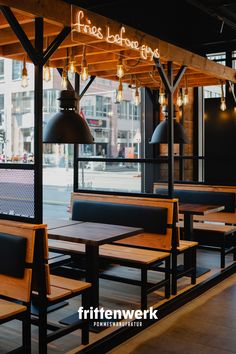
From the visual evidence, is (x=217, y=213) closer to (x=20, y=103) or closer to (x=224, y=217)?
(x=224, y=217)

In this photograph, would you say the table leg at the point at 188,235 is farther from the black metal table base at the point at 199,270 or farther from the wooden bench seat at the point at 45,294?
the wooden bench seat at the point at 45,294

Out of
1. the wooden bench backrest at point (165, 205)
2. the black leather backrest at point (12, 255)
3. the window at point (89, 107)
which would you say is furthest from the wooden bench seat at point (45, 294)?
the window at point (89, 107)

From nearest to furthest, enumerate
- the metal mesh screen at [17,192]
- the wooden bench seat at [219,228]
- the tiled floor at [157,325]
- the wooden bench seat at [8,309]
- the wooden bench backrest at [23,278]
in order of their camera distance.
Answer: the wooden bench seat at [8,309] < the wooden bench backrest at [23,278] < the metal mesh screen at [17,192] < the tiled floor at [157,325] < the wooden bench seat at [219,228]

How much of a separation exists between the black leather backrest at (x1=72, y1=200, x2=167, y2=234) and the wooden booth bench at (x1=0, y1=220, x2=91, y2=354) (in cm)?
162

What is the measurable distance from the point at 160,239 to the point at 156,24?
145 inches

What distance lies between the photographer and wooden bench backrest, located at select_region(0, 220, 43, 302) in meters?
3.20

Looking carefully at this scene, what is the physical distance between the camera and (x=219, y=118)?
7641mm

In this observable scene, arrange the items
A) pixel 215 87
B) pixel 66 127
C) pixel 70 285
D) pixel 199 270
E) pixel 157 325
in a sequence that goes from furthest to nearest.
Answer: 1. pixel 215 87
2. pixel 199 270
3. pixel 157 325
4. pixel 66 127
5. pixel 70 285

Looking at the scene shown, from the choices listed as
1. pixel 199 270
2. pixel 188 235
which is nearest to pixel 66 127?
pixel 188 235

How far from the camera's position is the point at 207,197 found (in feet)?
21.4

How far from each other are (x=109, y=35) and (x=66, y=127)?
0.91 meters

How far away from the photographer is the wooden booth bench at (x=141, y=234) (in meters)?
4.41

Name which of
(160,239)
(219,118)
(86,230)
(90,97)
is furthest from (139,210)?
(90,97)

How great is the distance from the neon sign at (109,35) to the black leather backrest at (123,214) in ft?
5.31
